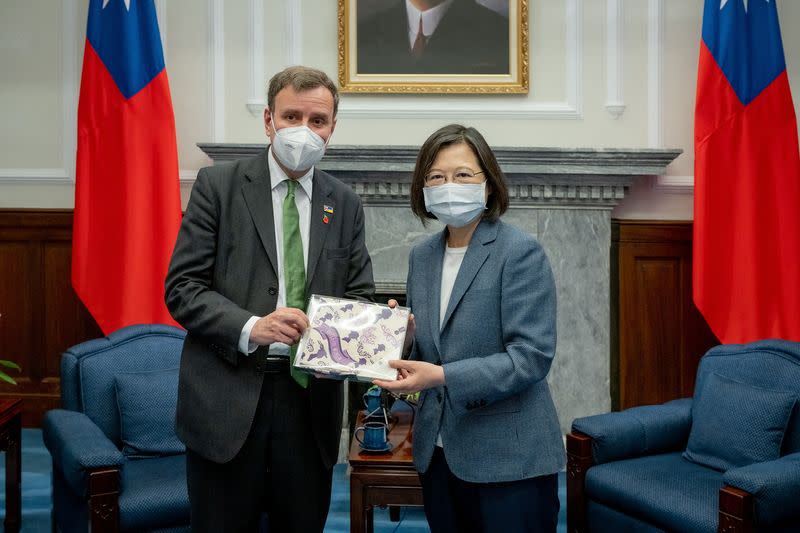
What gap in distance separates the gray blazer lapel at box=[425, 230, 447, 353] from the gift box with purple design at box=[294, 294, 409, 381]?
0.07 meters

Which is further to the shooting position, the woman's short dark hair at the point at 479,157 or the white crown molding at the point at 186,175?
the white crown molding at the point at 186,175

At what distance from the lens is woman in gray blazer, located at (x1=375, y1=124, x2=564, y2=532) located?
5.17ft

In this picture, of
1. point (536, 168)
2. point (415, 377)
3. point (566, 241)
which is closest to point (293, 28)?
point (536, 168)

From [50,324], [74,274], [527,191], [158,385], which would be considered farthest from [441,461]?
[50,324]

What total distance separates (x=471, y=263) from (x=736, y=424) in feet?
5.54

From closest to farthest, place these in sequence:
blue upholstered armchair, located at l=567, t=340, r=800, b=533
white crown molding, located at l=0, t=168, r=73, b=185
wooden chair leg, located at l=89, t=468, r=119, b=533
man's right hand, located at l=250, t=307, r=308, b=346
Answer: man's right hand, located at l=250, t=307, r=308, b=346, wooden chair leg, located at l=89, t=468, r=119, b=533, blue upholstered armchair, located at l=567, t=340, r=800, b=533, white crown molding, located at l=0, t=168, r=73, b=185

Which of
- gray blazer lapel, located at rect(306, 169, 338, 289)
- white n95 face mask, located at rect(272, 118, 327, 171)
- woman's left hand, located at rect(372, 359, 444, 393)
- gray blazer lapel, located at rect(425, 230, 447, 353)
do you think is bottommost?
woman's left hand, located at rect(372, 359, 444, 393)

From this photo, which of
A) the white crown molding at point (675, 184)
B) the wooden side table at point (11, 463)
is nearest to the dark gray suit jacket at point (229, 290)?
the wooden side table at point (11, 463)

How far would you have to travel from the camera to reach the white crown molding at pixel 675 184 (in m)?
4.18

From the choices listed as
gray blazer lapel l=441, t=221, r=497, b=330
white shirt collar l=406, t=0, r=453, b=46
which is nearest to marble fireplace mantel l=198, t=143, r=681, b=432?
white shirt collar l=406, t=0, r=453, b=46

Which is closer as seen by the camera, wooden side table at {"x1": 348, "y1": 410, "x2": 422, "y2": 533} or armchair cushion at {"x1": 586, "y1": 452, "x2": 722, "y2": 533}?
armchair cushion at {"x1": 586, "y1": 452, "x2": 722, "y2": 533}

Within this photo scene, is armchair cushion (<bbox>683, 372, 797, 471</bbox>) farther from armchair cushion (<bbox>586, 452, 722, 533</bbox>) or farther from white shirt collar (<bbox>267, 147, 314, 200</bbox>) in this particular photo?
white shirt collar (<bbox>267, 147, 314, 200</bbox>)

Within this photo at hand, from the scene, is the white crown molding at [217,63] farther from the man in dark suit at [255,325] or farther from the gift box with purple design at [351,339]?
the gift box with purple design at [351,339]

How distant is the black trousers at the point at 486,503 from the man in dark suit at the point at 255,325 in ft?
0.83
